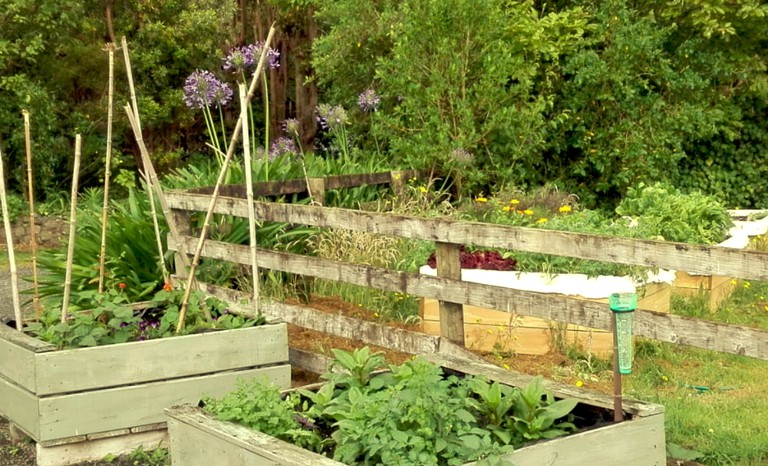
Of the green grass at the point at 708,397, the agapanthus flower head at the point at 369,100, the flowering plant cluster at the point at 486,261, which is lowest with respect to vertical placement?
the green grass at the point at 708,397

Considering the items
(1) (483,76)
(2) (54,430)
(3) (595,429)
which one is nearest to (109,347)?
(2) (54,430)

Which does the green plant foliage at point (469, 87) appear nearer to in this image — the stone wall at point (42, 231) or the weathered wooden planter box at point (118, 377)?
the weathered wooden planter box at point (118, 377)

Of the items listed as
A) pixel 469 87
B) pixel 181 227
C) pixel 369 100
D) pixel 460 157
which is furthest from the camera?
pixel 369 100

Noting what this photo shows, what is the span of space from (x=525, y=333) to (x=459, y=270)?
137 cm

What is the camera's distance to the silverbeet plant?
3688 mm

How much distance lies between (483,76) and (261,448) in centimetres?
725

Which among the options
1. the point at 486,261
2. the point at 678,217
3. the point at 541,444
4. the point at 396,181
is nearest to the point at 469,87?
the point at 396,181

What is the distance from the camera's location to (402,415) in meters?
3.78

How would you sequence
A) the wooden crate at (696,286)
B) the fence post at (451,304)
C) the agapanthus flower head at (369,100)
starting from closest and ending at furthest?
the fence post at (451,304)
the wooden crate at (696,286)
the agapanthus flower head at (369,100)

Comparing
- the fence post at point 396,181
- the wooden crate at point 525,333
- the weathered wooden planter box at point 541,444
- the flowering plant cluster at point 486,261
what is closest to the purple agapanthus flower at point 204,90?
the fence post at point 396,181

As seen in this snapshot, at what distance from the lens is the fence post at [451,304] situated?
582 centimetres

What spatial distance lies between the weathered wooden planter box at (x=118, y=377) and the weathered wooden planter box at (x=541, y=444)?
1036 mm

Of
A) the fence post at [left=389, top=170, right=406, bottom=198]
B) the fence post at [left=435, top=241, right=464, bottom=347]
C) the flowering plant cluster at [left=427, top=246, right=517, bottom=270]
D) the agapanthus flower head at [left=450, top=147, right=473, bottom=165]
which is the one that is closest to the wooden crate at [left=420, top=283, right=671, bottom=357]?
the flowering plant cluster at [left=427, top=246, right=517, bottom=270]

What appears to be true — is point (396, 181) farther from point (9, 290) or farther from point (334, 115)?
point (9, 290)
